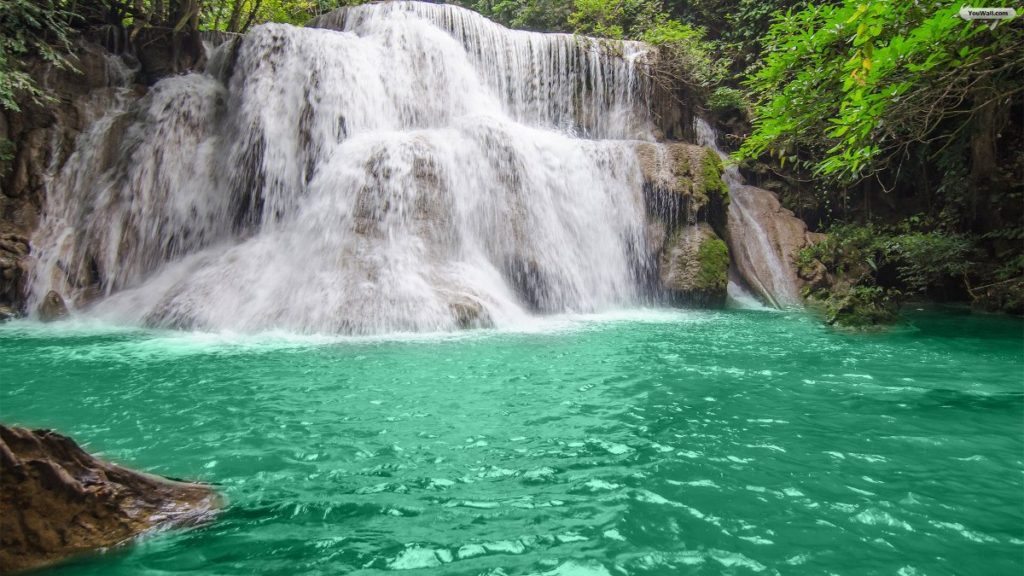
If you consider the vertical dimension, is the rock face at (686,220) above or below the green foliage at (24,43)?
below

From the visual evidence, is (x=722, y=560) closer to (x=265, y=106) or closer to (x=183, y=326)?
(x=183, y=326)

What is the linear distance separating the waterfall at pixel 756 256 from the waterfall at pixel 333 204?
256cm

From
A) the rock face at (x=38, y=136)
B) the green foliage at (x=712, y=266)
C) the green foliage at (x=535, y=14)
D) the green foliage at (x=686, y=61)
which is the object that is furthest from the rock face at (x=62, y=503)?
the green foliage at (x=535, y=14)

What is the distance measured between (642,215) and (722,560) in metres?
10.5

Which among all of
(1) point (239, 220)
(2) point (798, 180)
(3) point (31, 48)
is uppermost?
(3) point (31, 48)

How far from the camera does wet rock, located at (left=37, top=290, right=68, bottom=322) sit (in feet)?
31.6

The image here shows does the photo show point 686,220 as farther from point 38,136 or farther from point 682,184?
point 38,136

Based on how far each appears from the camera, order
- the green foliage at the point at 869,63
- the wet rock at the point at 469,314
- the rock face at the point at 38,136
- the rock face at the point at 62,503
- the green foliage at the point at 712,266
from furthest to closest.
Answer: the green foliage at the point at 712,266, the rock face at the point at 38,136, the wet rock at the point at 469,314, the green foliage at the point at 869,63, the rock face at the point at 62,503

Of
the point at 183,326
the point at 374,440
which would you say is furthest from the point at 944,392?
the point at 183,326

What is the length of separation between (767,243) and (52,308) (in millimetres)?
14335

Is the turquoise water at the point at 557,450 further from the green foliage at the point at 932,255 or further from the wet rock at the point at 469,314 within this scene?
the green foliage at the point at 932,255

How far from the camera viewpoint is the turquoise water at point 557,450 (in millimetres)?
2533

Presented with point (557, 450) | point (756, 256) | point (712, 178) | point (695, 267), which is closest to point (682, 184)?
point (712, 178)

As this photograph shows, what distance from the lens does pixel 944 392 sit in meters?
5.22
